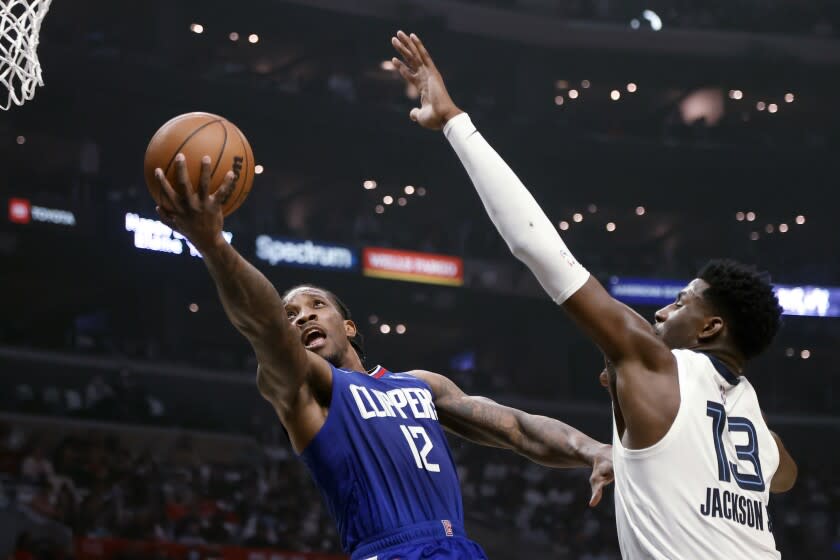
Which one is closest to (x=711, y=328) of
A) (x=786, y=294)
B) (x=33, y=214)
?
(x=33, y=214)

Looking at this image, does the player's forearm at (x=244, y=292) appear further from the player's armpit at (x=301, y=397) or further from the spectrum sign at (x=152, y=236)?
the spectrum sign at (x=152, y=236)

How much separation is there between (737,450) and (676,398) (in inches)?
12.0

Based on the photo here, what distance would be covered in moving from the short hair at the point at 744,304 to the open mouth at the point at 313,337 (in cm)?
166

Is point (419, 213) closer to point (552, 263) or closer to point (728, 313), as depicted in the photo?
point (728, 313)

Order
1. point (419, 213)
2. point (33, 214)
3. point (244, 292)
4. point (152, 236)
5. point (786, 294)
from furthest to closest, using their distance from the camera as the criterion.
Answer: point (419, 213)
point (786, 294)
point (152, 236)
point (33, 214)
point (244, 292)

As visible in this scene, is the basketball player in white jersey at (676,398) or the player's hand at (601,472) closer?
the basketball player in white jersey at (676,398)

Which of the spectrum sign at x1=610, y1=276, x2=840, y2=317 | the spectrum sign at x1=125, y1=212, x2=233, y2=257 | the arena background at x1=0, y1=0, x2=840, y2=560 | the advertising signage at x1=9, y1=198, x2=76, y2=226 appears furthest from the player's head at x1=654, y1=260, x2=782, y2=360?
the spectrum sign at x1=610, y1=276, x2=840, y2=317

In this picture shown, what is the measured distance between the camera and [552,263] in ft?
8.91

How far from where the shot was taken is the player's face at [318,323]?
413cm

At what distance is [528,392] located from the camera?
76.1 ft

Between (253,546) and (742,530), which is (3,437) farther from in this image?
→ (742,530)

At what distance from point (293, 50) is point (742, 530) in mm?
24534

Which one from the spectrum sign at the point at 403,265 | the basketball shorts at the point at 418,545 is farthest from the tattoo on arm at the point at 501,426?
the spectrum sign at the point at 403,265

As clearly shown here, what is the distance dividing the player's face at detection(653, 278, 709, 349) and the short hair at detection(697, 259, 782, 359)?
28 mm
